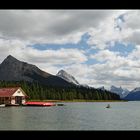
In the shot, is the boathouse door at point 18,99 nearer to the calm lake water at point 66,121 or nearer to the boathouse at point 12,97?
the boathouse at point 12,97

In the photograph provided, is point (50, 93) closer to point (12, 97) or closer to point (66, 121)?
point (12, 97)

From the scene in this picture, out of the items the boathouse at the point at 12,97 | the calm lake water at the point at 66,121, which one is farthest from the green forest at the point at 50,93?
the calm lake water at the point at 66,121

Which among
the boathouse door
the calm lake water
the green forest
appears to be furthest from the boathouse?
the calm lake water

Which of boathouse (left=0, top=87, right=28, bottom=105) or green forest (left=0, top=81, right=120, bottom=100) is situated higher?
green forest (left=0, top=81, right=120, bottom=100)

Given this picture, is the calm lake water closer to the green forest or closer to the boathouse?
the boathouse

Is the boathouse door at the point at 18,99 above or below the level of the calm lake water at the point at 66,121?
above

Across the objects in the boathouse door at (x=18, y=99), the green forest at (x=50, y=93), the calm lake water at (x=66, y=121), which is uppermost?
the green forest at (x=50, y=93)

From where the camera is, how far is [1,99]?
319 ft
